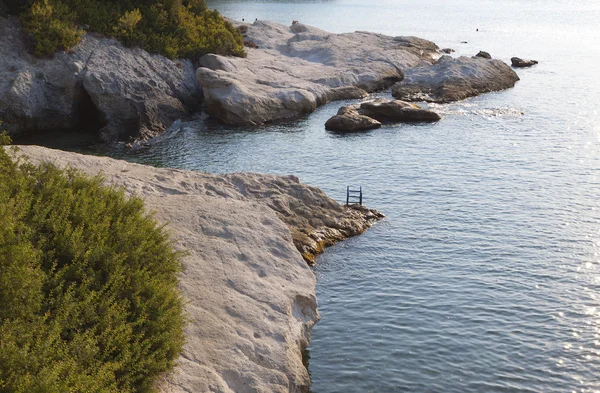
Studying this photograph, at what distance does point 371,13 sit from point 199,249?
149 meters

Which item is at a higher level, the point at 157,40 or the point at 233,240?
the point at 157,40

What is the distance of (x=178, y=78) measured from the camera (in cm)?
5753

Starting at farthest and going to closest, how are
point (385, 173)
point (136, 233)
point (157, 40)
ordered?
1. point (157, 40)
2. point (385, 173)
3. point (136, 233)

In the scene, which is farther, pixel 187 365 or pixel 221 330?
pixel 221 330

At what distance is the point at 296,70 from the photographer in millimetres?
66188

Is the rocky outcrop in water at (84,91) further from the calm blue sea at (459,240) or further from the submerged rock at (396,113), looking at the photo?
the submerged rock at (396,113)

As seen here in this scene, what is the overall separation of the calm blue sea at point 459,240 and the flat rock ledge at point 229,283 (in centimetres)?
218

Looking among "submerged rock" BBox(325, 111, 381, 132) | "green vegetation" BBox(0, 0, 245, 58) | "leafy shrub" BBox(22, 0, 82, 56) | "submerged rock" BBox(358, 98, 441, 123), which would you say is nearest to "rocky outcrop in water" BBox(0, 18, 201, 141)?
"leafy shrub" BBox(22, 0, 82, 56)

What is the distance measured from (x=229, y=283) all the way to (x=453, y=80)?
50775 millimetres

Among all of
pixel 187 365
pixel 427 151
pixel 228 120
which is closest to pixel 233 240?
pixel 187 365

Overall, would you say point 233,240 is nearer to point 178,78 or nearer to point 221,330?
point 221,330

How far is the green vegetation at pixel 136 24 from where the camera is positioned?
51.9 metres

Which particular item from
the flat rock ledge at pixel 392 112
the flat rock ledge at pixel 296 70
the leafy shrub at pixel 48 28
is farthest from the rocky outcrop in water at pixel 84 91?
the flat rock ledge at pixel 392 112

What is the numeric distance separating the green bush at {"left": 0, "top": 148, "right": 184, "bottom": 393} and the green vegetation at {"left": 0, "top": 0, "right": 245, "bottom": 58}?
35.2 metres
